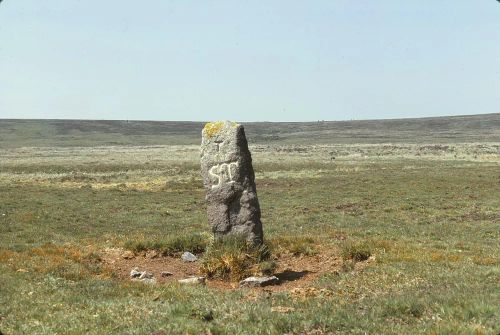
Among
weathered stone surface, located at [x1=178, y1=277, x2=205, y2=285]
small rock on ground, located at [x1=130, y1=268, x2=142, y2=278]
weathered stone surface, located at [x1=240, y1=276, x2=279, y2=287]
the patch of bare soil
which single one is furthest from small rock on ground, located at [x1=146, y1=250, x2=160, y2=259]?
weathered stone surface, located at [x1=240, y1=276, x2=279, y2=287]

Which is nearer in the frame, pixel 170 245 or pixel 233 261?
pixel 233 261

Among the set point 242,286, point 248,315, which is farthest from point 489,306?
point 242,286

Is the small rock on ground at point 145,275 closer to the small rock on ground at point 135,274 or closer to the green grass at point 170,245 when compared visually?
the small rock on ground at point 135,274

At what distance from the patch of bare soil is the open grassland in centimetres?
26

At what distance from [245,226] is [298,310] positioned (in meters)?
6.44

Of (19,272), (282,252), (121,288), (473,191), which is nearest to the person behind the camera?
(121,288)

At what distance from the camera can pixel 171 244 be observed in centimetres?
1766

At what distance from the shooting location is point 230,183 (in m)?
15.4

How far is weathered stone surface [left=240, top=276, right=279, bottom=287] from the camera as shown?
512 inches

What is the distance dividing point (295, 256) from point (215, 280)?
353cm

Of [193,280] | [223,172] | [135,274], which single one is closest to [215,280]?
[193,280]

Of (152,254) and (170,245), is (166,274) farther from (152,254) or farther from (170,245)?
(170,245)

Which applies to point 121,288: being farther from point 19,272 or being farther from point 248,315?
point 248,315

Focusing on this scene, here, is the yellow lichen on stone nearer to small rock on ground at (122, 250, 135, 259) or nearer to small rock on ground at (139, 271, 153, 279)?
small rock on ground at (139, 271, 153, 279)
